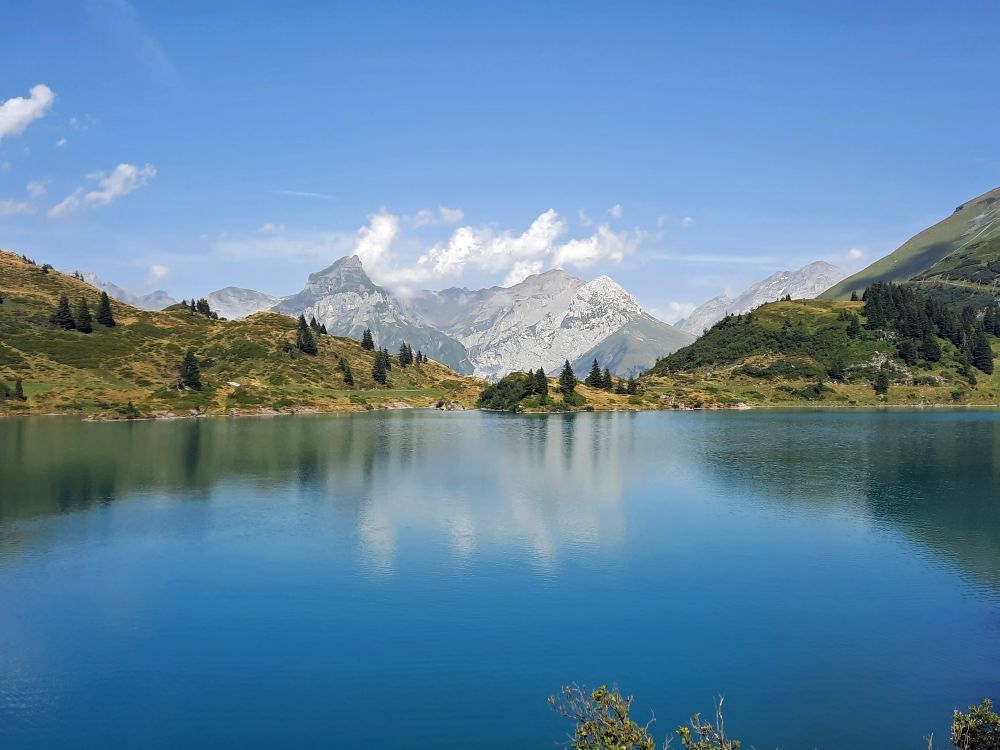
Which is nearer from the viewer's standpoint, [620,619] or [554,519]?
[620,619]

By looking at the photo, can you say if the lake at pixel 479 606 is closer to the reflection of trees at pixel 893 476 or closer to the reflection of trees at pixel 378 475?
the reflection of trees at pixel 893 476

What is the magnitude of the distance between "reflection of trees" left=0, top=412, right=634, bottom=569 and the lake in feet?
2.80

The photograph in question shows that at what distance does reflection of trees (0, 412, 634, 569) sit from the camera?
73.3 m

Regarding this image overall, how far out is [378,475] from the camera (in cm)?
10862

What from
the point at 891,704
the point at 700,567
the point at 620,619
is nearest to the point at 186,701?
the point at 620,619

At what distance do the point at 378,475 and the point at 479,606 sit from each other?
6252cm

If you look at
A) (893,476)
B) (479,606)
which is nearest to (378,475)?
(479,606)

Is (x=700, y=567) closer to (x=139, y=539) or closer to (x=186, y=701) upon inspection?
(x=186, y=701)

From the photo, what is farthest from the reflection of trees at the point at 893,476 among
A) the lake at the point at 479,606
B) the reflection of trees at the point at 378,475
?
the reflection of trees at the point at 378,475

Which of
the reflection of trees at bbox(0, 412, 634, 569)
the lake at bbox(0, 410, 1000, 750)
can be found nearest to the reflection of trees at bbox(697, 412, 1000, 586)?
the lake at bbox(0, 410, 1000, 750)

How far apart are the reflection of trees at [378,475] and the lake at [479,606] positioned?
85cm

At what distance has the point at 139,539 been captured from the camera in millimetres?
67688

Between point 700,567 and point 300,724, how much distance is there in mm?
37114

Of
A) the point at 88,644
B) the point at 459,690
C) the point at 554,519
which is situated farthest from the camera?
the point at 554,519
